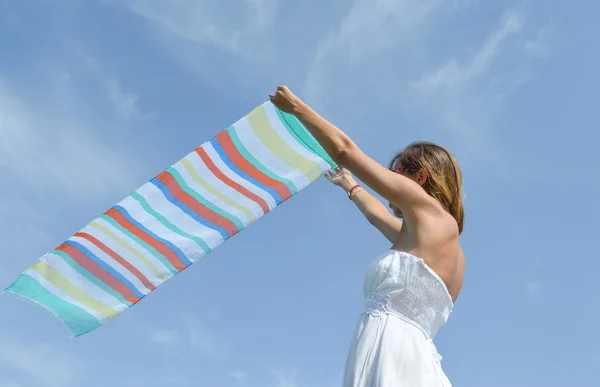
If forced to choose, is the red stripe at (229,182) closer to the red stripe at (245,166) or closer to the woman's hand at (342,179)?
the red stripe at (245,166)

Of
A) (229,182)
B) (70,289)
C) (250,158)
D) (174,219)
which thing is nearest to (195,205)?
(174,219)

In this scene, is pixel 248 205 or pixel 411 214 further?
pixel 248 205

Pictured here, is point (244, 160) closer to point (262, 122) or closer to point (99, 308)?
point (262, 122)

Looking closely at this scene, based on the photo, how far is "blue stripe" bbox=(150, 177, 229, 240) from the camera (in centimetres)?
477

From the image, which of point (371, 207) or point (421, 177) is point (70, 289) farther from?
point (421, 177)

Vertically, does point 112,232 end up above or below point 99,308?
above

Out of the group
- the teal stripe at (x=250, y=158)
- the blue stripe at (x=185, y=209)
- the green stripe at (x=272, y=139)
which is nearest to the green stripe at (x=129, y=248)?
the blue stripe at (x=185, y=209)

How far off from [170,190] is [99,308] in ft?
2.92

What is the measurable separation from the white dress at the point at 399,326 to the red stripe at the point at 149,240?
154 centimetres

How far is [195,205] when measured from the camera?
484cm

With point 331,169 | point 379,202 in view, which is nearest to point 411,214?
point 379,202

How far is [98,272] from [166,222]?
0.54 metres

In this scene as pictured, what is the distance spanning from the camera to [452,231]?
142 inches

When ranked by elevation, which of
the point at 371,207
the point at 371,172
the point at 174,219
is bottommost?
the point at 371,172
